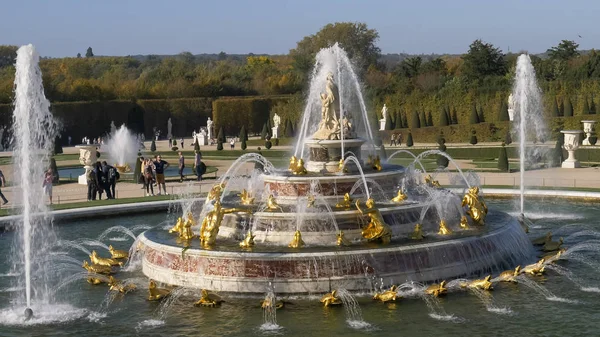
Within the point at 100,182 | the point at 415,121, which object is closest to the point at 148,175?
the point at 100,182

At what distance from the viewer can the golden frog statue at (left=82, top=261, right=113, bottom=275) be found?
1906 centimetres

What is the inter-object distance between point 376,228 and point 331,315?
9.71 feet

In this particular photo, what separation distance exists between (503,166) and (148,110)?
5292 centimetres

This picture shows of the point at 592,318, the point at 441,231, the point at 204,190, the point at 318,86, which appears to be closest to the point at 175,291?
the point at 441,231

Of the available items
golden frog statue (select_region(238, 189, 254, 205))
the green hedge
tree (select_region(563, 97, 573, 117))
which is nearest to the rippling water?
golden frog statue (select_region(238, 189, 254, 205))

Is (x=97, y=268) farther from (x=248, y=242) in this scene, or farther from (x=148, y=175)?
(x=148, y=175)

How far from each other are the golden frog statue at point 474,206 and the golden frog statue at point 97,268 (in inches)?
319

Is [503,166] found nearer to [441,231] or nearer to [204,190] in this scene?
[204,190]

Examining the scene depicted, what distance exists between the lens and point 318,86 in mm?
24875

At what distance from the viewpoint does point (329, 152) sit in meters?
21.8

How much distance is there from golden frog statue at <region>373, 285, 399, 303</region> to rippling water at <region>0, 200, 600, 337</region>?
15cm

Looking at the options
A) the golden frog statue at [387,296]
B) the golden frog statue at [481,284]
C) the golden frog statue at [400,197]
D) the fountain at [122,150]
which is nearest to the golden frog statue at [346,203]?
the golden frog statue at [400,197]

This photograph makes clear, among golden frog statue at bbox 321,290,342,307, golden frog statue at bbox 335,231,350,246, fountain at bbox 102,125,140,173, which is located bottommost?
golden frog statue at bbox 321,290,342,307

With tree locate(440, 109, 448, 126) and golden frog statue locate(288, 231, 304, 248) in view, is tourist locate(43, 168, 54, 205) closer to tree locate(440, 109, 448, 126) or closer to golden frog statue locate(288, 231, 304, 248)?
golden frog statue locate(288, 231, 304, 248)
